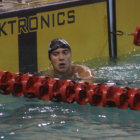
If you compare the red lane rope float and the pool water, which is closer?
the pool water

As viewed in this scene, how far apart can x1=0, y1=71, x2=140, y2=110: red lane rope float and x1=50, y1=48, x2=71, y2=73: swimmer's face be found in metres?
0.69

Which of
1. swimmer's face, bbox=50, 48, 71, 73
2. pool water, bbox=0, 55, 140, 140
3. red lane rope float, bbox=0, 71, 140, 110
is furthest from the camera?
swimmer's face, bbox=50, 48, 71, 73

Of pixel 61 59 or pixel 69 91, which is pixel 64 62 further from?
pixel 69 91

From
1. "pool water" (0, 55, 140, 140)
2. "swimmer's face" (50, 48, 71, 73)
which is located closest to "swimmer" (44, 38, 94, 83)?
"swimmer's face" (50, 48, 71, 73)

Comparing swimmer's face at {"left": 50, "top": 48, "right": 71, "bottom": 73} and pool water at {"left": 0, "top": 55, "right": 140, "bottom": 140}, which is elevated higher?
swimmer's face at {"left": 50, "top": 48, "right": 71, "bottom": 73}

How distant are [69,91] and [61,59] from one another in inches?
39.3

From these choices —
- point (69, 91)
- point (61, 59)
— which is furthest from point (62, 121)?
point (61, 59)

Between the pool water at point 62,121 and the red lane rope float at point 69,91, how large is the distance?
0.06m

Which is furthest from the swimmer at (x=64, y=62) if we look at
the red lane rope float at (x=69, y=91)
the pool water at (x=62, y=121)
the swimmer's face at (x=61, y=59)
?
the pool water at (x=62, y=121)

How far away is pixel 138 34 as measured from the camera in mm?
4629

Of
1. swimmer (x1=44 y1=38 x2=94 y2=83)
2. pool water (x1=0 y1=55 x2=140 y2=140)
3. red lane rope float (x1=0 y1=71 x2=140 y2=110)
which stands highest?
swimmer (x1=44 y1=38 x2=94 y2=83)

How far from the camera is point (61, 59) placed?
486 centimetres

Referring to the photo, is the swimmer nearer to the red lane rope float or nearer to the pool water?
the red lane rope float

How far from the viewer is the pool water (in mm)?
2727
